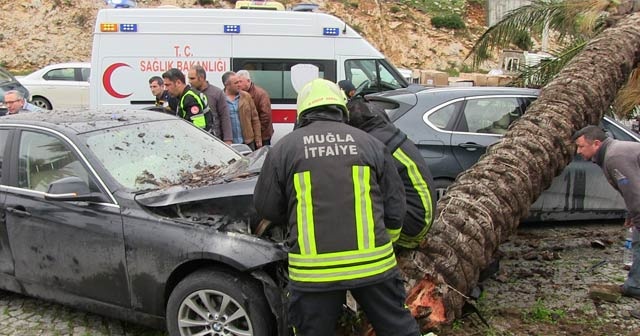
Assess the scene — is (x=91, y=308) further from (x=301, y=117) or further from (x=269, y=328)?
(x=301, y=117)

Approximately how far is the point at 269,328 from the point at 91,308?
1.35m

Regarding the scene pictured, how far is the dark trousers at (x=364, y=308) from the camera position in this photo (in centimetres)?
263

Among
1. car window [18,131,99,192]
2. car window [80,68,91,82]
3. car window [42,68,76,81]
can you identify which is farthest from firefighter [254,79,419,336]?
car window [42,68,76,81]

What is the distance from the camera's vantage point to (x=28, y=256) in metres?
3.87

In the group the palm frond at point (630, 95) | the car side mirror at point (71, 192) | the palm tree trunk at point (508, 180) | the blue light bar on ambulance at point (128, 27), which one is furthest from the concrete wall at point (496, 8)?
the car side mirror at point (71, 192)

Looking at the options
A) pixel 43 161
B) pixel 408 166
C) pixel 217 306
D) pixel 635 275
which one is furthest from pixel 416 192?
pixel 43 161

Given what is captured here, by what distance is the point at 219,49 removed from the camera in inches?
361

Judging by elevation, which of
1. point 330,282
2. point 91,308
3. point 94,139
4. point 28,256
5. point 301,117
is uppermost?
point 301,117

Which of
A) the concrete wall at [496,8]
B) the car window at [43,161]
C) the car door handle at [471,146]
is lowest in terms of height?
the car door handle at [471,146]

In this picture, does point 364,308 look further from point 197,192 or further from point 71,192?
point 71,192

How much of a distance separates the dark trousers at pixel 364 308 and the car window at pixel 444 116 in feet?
11.2

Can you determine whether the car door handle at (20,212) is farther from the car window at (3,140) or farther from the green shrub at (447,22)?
the green shrub at (447,22)

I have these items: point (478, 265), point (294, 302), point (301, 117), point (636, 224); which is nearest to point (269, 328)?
point (294, 302)

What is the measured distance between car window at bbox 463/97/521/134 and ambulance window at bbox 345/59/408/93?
368 cm
